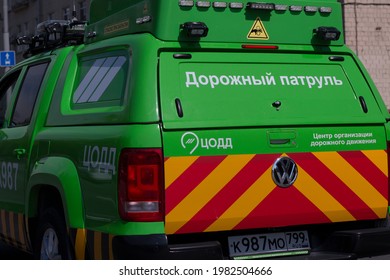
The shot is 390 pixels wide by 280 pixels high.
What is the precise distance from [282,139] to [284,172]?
21 cm

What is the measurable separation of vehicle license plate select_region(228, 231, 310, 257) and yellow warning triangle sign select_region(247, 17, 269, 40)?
1333 millimetres

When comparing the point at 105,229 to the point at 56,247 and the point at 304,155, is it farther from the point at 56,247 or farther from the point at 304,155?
the point at 304,155

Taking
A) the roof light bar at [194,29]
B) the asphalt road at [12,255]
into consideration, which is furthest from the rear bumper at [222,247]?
the asphalt road at [12,255]

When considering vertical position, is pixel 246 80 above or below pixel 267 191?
above

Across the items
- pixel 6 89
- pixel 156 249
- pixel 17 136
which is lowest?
pixel 156 249

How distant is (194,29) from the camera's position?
4.93 meters

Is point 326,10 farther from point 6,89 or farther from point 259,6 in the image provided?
point 6,89

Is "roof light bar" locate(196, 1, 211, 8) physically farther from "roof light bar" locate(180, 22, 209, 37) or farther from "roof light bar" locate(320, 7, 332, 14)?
"roof light bar" locate(320, 7, 332, 14)

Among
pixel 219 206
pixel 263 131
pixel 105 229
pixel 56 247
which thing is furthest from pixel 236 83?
pixel 56 247

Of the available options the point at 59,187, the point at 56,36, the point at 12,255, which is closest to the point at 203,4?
the point at 59,187

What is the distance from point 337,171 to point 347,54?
978mm

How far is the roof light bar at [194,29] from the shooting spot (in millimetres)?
4926

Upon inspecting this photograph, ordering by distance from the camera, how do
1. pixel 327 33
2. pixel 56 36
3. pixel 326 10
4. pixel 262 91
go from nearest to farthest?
pixel 262 91, pixel 327 33, pixel 326 10, pixel 56 36

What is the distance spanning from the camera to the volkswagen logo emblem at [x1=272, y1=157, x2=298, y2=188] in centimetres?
481
